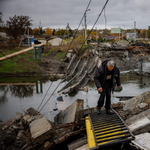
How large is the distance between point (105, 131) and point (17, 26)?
106 feet

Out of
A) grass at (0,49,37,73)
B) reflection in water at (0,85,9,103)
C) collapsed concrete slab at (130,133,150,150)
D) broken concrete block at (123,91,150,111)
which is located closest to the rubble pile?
collapsed concrete slab at (130,133,150,150)

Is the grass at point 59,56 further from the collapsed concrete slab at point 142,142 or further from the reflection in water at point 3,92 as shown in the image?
the collapsed concrete slab at point 142,142

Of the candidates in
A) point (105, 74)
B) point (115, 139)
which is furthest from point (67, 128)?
point (105, 74)

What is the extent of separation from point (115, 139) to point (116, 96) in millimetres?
7240

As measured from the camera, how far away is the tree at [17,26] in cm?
3172

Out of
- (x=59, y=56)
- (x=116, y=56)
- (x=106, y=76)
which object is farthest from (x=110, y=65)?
(x=59, y=56)

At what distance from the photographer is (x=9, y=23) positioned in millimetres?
31625

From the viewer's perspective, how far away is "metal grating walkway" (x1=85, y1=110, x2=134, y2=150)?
3.48 meters

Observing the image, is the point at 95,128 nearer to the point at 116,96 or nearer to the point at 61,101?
the point at 61,101

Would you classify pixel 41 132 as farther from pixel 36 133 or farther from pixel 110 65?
pixel 110 65

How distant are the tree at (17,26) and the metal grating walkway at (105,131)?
102 feet

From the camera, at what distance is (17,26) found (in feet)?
105

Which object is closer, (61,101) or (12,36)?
(61,101)

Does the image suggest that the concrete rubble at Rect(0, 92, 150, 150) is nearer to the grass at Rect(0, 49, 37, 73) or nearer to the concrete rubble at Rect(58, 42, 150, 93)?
the grass at Rect(0, 49, 37, 73)
